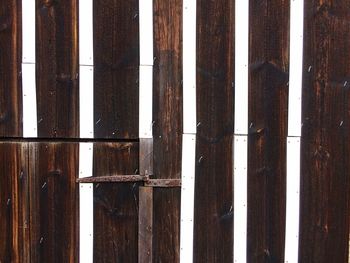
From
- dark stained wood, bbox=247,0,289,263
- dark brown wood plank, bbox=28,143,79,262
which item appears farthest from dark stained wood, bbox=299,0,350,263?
dark brown wood plank, bbox=28,143,79,262

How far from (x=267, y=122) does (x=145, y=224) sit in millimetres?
1068

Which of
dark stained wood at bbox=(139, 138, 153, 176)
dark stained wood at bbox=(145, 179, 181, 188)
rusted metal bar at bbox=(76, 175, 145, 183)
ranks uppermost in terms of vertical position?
dark stained wood at bbox=(139, 138, 153, 176)

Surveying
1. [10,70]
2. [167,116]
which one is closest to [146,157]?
[167,116]

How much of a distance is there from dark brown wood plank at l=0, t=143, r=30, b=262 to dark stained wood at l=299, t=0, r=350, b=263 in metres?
1.86

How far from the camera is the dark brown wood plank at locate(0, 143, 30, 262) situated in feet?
10.6

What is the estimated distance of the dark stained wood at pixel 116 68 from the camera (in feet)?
10.8

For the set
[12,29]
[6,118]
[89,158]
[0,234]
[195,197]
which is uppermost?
[12,29]

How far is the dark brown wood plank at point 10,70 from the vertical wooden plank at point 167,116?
89 centimetres

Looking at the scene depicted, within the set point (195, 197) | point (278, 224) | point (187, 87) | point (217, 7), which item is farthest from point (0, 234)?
point (217, 7)

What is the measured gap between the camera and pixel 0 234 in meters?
3.26

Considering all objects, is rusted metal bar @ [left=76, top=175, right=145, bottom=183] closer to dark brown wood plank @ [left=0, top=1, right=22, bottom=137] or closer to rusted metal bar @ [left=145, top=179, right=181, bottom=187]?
rusted metal bar @ [left=145, top=179, right=181, bottom=187]

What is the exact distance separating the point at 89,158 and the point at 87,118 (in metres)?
0.26

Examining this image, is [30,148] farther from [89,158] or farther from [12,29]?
[12,29]

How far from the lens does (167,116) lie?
3.32 m
